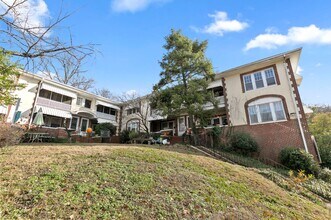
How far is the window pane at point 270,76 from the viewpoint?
14920 millimetres

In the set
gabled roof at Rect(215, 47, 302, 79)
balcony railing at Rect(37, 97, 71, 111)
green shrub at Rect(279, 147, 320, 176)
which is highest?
gabled roof at Rect(215, 47, 302, 79)

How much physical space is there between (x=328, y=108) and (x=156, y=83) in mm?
A: 28488

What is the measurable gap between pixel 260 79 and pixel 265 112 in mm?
3145

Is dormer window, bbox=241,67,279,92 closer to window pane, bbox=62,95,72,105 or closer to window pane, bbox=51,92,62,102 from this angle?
window pane, bbox=62,95,72,105

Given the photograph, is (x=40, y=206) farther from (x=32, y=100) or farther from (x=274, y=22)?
(x=32, y=100)

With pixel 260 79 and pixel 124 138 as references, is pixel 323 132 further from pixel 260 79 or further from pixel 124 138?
pixel 124 138

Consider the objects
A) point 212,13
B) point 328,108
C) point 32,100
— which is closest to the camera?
point 212,13

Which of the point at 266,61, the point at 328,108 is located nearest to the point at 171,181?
the point at 266,61

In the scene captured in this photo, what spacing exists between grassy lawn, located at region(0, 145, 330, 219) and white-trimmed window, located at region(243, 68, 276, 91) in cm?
1190

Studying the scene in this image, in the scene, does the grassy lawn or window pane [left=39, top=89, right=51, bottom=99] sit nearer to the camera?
the grassy lawn

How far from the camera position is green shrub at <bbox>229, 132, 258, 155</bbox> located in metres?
13.1

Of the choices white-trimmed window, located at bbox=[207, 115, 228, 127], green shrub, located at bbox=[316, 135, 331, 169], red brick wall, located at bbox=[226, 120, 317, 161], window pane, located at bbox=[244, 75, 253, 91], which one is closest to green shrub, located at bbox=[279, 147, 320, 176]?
red brick wall, located at bbox=[226, 120, 317, 161]

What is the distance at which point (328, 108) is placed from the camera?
87.2ft

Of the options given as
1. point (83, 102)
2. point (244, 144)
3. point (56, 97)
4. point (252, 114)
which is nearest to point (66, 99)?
point (56, 97)
